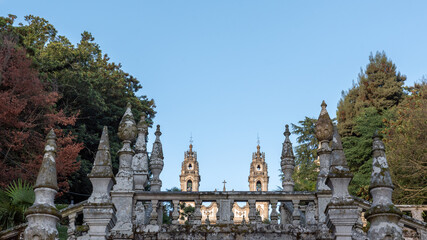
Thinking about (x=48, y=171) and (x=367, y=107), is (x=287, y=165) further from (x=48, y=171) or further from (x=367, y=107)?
(x=367, y=107)

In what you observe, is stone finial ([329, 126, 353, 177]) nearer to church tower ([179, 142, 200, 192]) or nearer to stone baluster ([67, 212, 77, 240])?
stone baluster ([67, 212, 77, 240])

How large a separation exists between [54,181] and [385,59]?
3566 cm

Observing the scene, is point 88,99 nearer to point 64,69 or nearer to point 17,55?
point 64,69

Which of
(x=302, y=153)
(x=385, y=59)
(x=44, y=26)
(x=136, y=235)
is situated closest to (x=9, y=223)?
(x=136, y=235)

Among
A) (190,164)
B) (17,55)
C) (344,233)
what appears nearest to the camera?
(344,233)

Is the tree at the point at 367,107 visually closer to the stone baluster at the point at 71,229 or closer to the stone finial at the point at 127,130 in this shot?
the stone baluster at the point at 71,229

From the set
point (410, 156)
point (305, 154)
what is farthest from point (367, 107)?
point (410, 156)

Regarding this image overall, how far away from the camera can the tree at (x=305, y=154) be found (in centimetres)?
3366

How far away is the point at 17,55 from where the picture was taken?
78.0 feet

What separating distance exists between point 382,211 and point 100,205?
5217 mm

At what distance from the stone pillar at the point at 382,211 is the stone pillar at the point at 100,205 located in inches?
192

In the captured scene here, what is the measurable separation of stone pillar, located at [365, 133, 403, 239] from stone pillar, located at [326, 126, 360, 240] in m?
0.86

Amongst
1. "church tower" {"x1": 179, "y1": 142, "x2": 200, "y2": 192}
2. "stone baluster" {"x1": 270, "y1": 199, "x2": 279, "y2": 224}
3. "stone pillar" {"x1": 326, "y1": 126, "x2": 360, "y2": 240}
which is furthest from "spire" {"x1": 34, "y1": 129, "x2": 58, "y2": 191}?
"church tower" {"x1": 179, "y1": 142, "x2": 200, "y2": 192}

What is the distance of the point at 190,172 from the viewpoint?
8362 centimetres
